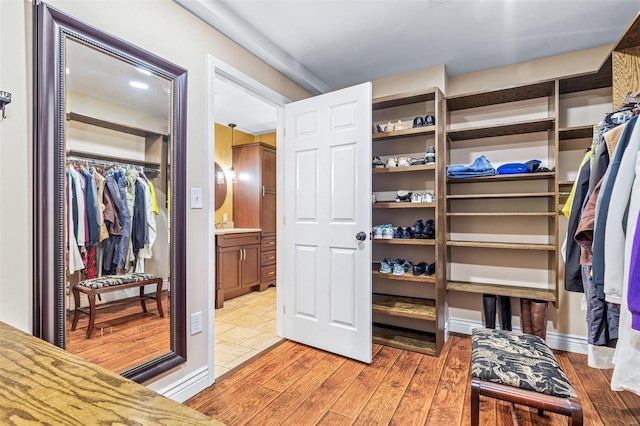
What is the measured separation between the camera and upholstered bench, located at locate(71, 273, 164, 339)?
150 cm

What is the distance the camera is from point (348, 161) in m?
2.46

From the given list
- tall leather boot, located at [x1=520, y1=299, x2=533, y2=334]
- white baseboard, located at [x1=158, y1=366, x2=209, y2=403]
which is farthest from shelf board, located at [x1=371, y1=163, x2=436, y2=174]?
white baseboard, located at [x1=158, y1=366, x2=209, y2=403]

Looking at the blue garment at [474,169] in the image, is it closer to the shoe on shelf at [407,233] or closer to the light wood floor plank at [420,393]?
the shoe on shelf at [407,233]

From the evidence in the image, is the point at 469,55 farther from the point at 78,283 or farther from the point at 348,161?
the point at 78,283

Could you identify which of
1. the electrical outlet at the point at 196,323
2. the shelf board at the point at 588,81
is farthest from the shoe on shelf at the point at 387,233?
the shelf board at the point at 588,81

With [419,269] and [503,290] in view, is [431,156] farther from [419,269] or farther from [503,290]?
[503,290]

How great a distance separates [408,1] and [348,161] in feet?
3.53

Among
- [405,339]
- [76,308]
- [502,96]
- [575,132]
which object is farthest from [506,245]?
[76,308]

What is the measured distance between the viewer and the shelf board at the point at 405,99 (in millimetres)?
2658

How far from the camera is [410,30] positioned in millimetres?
2314

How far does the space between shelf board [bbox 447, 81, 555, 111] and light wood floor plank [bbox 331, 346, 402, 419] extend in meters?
2.18

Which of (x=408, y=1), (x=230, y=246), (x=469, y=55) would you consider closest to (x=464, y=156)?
(x=469, y=55)

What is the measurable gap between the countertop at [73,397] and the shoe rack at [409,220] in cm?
227

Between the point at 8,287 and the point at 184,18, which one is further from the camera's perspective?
the point at 184,18
